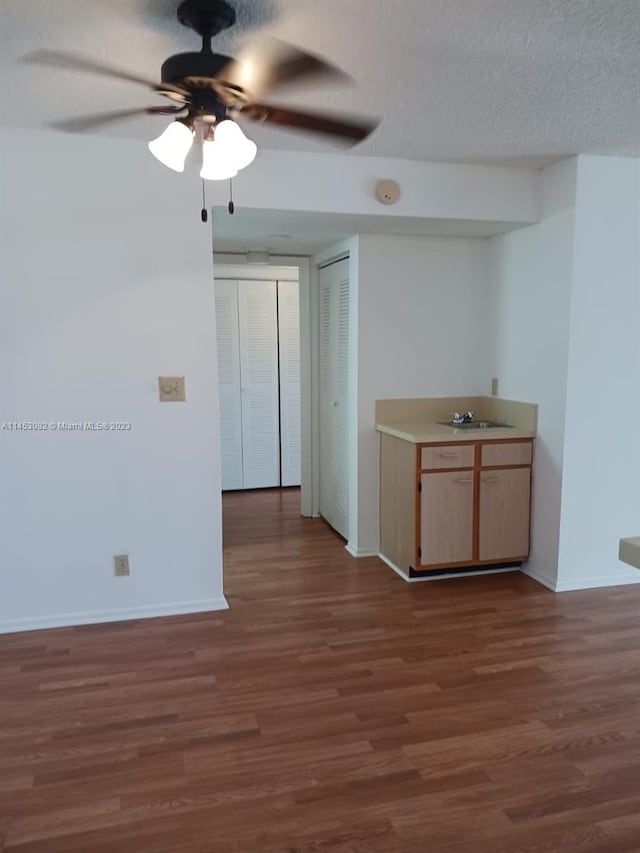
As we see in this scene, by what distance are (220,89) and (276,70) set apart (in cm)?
17

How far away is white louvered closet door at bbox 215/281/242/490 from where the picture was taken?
5.61 metres

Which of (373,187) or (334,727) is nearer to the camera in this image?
(334,727)

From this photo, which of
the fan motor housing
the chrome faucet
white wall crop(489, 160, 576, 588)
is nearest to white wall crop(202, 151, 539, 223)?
white wall crop(489, 160, 576, 588)

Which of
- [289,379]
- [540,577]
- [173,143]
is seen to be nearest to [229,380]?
[289,379]

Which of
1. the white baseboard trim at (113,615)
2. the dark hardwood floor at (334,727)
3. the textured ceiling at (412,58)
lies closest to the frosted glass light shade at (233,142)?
the textured ceiling at (412,58)

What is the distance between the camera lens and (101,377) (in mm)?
3043

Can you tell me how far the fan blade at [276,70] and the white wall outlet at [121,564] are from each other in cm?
226

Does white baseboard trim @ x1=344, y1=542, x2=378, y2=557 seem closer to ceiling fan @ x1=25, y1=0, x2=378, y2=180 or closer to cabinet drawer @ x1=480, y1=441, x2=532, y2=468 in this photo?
cabinet drawer @ x1=480, y1=441, x2=532, y2=468

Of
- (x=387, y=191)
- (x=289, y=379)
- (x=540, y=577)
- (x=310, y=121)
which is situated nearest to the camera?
(x=310, y=121)

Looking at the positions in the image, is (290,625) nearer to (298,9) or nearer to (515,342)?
(515,342)

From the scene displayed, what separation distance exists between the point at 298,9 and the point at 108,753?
2446 mm

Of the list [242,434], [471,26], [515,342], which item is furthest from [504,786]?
[242,434]

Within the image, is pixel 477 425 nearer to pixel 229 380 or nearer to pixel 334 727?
pixel 334 727

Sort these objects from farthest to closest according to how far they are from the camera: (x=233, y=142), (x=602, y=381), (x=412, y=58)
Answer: (x=602, y=381) → (x=412, y=58) → (x=233, y=142)
